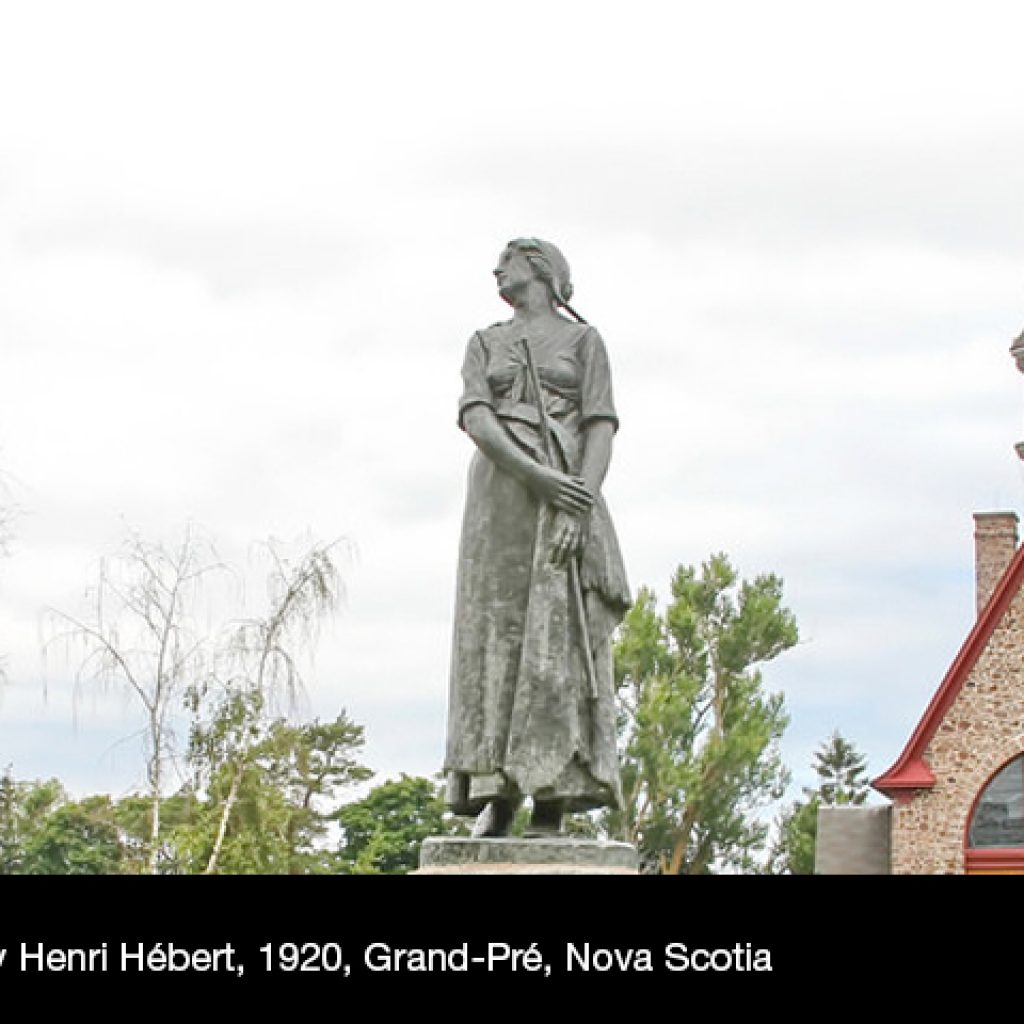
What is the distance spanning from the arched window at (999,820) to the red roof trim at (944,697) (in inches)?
33.9

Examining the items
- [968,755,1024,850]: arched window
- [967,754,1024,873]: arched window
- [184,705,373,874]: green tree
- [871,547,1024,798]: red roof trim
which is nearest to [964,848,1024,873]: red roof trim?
[967,754,1024,873]: arched window

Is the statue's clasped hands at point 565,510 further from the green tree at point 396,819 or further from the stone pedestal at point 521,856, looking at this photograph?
the green tree at point 396,819

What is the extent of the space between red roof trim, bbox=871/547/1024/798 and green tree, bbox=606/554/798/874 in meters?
15.5

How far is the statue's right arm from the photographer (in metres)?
8.19

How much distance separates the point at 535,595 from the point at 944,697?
21.0 meters

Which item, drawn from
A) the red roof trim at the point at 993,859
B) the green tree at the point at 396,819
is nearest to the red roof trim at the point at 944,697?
the red roof trim at the point at 993,859

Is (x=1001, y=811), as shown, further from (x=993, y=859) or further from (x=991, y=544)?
(x=991, y=544)

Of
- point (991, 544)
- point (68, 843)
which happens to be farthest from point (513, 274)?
point (68, 843)

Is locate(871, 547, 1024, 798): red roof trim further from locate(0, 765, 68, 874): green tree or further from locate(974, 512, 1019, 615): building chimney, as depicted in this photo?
locate(0, 765, 68, 874): green tree

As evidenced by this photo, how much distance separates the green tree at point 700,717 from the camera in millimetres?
43594

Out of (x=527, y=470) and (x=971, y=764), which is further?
(x=971, y=764)

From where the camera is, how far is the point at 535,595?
26.7 ft
